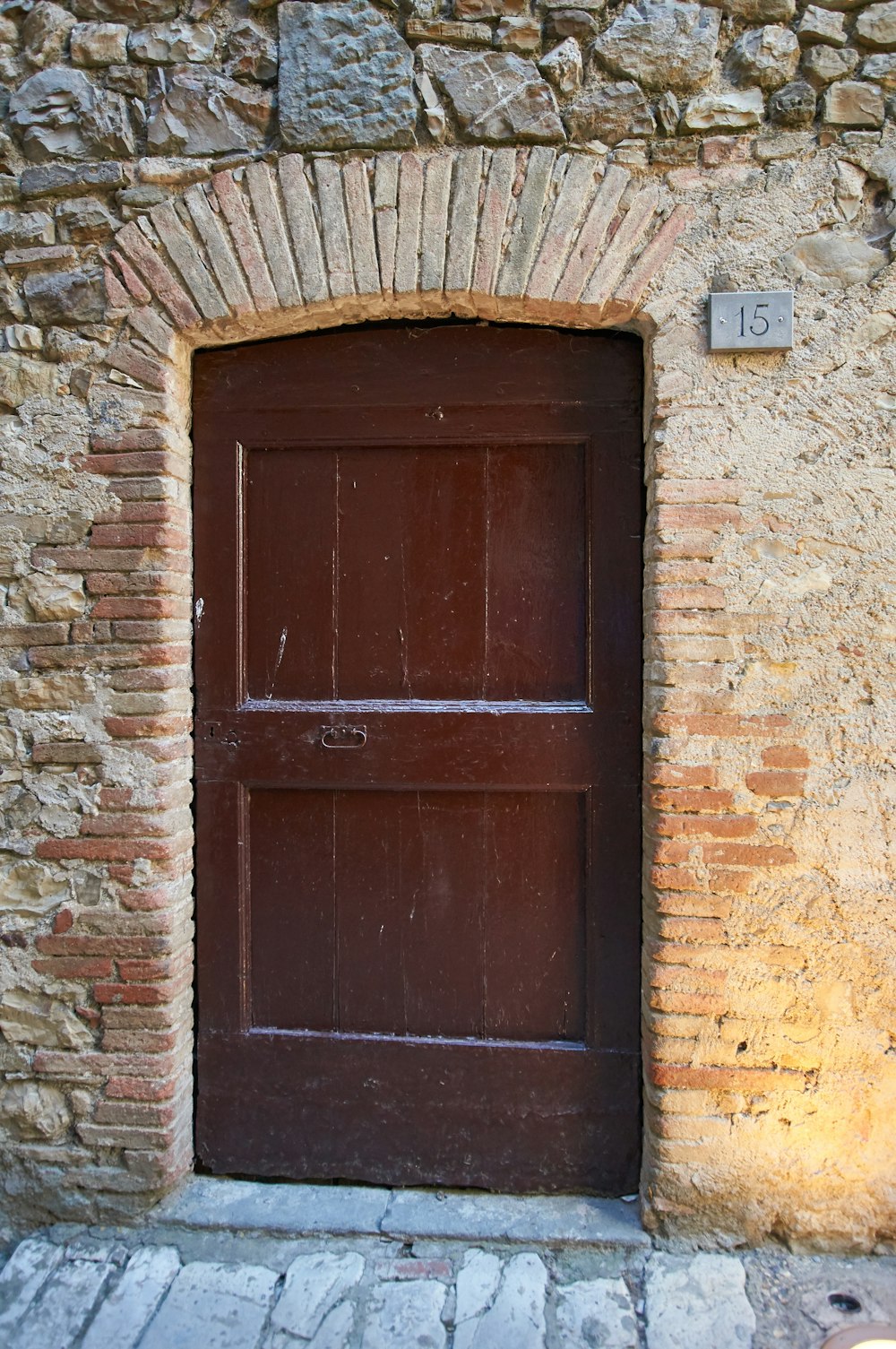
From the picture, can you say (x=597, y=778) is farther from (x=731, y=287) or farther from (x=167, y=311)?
(x=167, y=311)

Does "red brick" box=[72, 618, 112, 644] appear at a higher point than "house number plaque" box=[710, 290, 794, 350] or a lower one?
lower

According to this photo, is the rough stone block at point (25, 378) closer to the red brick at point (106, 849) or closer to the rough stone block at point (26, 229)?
the rough stone block at point (26, 229)

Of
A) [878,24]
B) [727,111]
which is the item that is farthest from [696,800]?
[878,24]

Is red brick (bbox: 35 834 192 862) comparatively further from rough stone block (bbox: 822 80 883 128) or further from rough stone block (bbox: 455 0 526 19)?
rough stone block (bbox: 822 80 883 128)

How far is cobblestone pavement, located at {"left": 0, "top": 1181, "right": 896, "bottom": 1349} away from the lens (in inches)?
68.7

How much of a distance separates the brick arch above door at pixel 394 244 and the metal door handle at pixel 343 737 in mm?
981

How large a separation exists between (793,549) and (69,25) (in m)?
2.22

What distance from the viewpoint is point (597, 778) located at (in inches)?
82.0

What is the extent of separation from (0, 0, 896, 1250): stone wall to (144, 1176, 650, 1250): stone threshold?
14 centimetres

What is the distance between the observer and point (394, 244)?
1.96 meters

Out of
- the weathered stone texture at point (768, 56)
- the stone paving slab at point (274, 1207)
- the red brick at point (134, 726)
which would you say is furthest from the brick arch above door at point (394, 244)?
the stone paving slab at point (274, 1207)

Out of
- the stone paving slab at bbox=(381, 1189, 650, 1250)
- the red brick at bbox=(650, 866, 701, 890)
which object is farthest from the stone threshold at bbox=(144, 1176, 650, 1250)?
the red brick at bbox=(650, 866, 701, 890)

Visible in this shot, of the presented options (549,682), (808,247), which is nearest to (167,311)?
(549,682)

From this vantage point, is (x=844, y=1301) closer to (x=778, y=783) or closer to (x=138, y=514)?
(x=778, y=783)
